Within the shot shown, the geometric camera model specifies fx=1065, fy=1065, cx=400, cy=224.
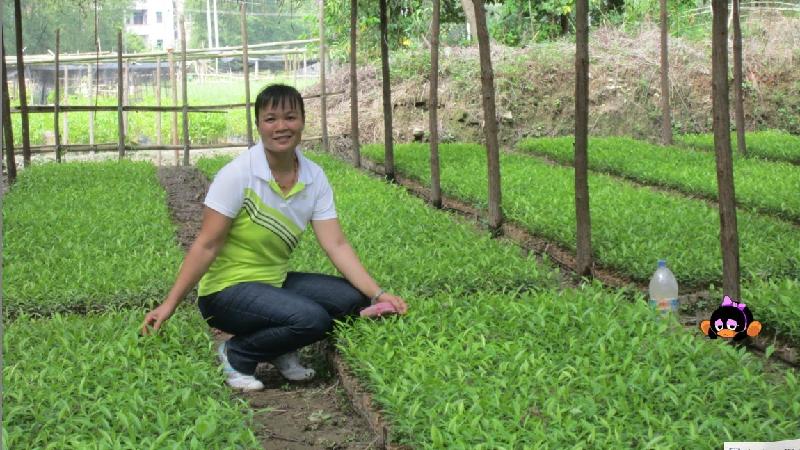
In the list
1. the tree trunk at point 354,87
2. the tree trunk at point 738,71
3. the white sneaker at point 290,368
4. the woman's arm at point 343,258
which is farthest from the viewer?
the tree trunk at point 354,87

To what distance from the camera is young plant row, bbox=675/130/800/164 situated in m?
15.5

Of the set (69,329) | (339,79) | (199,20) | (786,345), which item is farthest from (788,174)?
(199,20)

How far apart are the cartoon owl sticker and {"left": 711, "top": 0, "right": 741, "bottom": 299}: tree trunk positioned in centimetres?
39

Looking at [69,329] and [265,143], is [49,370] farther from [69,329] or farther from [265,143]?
[265,143]

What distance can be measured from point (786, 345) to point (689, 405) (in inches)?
74.1

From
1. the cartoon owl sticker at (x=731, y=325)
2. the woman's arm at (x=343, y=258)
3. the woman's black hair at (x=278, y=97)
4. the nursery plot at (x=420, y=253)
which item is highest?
the woman's black hair at (x=278, y=97)

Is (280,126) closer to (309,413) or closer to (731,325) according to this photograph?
(309,413)

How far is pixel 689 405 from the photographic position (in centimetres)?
443

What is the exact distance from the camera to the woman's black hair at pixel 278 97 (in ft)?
17.8

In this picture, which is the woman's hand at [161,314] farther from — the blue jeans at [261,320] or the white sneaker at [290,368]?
the white sneaker at [290,368]

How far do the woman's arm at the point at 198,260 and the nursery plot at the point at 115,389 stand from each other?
220 millimetres

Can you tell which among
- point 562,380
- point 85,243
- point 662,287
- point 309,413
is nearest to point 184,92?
point 85,243

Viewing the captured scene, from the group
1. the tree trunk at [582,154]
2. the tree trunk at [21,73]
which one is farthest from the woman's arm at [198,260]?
the tree trunk at [21,73]

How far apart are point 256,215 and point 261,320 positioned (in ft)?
1.82
